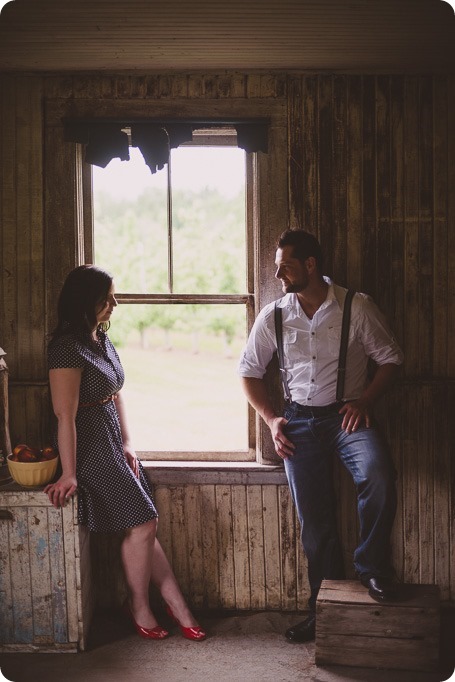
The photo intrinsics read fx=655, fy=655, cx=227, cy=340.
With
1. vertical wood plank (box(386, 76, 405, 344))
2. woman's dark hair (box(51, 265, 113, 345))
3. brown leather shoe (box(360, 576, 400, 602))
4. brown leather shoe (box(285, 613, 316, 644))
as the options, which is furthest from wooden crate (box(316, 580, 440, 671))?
woman's dark hair (box(51, 265, 113, 345))

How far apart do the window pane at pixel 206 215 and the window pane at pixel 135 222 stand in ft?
0.27

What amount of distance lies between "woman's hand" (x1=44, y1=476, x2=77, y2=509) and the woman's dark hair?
70 centimetres

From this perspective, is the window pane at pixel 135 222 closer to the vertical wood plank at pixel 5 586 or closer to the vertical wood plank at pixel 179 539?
the vertical wood plank at pixel 179 539

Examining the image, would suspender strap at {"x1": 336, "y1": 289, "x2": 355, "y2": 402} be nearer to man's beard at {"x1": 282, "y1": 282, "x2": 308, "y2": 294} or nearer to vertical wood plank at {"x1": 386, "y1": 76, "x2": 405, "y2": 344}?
man's beard at {"x1": 282, "y1": 282, "x2": 308, "y2": 294}

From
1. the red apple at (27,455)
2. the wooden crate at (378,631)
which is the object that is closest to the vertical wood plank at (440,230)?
the wooden crate at (378,631)

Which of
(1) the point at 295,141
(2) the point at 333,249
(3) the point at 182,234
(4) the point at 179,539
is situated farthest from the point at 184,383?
(1) the point at 295,141

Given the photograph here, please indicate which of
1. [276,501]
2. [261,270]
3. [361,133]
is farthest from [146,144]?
[276,501]

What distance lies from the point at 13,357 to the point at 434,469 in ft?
8.30

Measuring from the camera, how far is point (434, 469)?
12.5 feet

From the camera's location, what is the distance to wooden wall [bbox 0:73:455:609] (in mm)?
3686

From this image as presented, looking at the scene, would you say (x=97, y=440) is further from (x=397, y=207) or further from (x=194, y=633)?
(x=397, y=207)

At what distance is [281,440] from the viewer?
138 inches

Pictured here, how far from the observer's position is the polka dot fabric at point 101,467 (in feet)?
11.0

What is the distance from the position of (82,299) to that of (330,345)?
1308 millimetres
